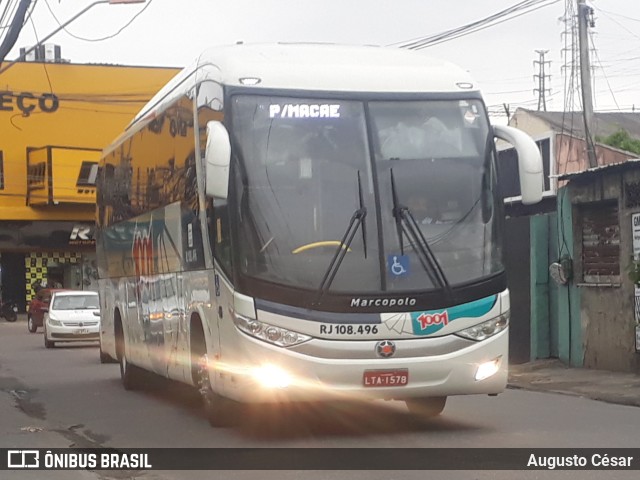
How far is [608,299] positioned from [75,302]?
16.6m

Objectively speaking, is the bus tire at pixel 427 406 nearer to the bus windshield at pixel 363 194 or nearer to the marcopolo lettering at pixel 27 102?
the bus windshield at pixel 363 194

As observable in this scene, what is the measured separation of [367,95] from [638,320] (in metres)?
7.53

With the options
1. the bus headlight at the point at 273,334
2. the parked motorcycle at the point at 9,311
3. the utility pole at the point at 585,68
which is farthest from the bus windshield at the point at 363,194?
the parked motorcycle at the point at 9,311

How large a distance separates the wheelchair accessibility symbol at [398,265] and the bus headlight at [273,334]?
3.17 ft

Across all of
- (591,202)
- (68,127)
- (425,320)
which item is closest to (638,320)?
(591,202)

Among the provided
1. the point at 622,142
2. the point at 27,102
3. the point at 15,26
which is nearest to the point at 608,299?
the point at 15,26

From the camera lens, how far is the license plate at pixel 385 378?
10.3 metres

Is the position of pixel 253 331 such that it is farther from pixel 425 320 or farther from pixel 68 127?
pixel 68 127

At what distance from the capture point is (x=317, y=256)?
1038 cm

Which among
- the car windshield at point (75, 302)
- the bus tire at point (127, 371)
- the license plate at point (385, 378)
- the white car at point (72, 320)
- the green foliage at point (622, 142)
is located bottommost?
the white car at point (72, 320)

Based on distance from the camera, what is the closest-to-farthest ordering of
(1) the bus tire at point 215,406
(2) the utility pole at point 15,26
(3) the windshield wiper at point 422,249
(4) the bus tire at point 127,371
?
(3) the windshield wiper at point 422,249 < (1) the bus tire at point 215,406 < (2) the utility pole at point 15,26 < (4) the bus tire at point 127,371

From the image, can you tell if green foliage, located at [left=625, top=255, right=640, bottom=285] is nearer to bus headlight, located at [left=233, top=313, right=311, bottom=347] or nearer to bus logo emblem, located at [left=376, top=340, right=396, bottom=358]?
bus logo emblem, located at [left=376, top=340, right=396, bottom=358]

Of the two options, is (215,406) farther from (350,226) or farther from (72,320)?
(72,320)

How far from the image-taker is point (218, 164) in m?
10.4
